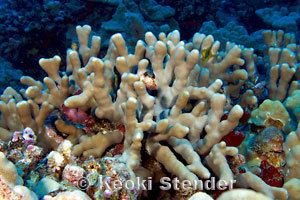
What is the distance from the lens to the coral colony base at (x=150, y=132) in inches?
99.3

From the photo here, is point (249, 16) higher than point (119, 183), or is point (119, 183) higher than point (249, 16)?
point (119, 183)

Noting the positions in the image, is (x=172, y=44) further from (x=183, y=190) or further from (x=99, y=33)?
(x=99, y=33)

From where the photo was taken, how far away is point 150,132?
Answer: 2883 mm

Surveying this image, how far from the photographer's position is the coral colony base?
252 centimetres

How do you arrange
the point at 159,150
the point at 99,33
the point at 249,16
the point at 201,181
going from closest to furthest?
the point at 201,181 → the point at 159,150 → the point at 99,33 → the point at 249,16

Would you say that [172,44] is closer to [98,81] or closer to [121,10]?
[98,81]

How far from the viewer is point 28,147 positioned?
2.66 m

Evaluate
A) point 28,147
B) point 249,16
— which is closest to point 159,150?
point 28,147

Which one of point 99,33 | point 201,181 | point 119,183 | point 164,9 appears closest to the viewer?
point 119,183

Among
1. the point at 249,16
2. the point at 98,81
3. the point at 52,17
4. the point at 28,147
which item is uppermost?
the point at 98,81

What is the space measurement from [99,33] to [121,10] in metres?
0.79

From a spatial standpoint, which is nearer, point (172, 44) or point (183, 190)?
point (183, 190)

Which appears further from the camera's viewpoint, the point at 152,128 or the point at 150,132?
the point at 150,132

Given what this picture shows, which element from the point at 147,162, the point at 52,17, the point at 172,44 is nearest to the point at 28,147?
the point at 147,162
